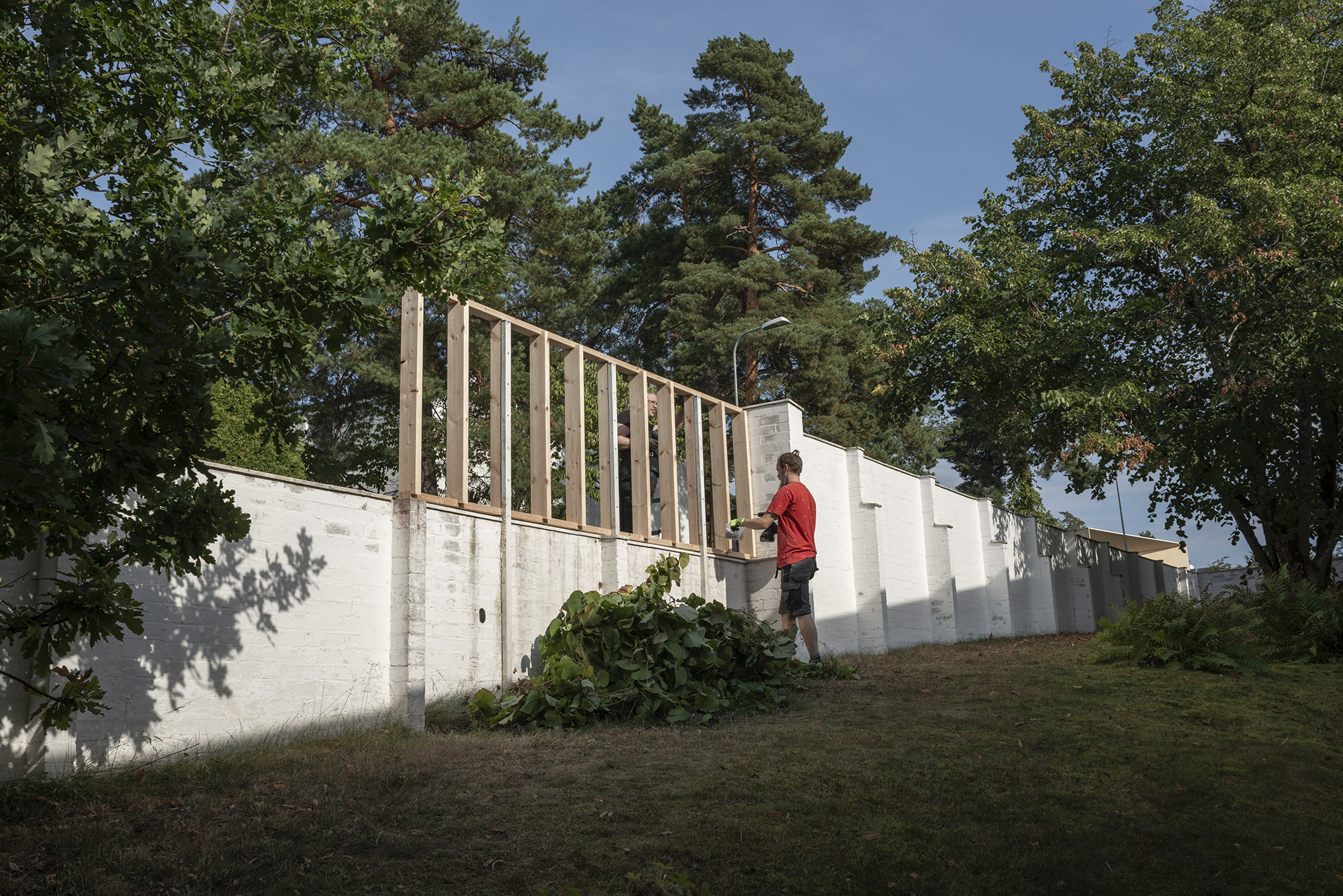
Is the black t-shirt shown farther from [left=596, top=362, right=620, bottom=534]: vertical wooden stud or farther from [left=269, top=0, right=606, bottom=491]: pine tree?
[left=269, top=0, right=606, bottom=491]: pine tree

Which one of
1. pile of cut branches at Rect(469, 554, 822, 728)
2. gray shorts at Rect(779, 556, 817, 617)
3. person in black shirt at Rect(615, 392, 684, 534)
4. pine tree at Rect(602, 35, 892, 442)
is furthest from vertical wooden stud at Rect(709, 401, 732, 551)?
pine tree at Rect(602, 35, 892, 442)

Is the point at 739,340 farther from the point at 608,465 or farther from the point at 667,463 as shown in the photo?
the point at 608,465

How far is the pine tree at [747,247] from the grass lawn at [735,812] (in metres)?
20.2

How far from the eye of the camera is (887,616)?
15039mm

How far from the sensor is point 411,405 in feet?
25.0

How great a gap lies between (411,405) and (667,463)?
179 inches

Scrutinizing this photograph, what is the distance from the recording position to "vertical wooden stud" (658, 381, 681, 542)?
11.4 metres

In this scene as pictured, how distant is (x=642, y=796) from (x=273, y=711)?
2.96m

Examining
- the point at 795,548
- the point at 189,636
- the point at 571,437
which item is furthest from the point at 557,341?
the point at 189,636

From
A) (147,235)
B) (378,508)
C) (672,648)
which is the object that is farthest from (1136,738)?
(147,235)

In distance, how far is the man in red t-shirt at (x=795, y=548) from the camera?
32.2 ft

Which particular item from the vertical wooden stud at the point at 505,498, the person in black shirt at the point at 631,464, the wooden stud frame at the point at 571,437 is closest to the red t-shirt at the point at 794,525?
the wooden stud frame at the point at 571,437

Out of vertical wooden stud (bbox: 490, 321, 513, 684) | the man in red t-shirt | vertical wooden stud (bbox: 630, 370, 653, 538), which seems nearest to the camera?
vertical wooden stud (bbox: 490, 321, 513, 684)

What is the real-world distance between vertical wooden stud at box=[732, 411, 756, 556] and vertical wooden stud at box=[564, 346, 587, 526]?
12.9 ft
